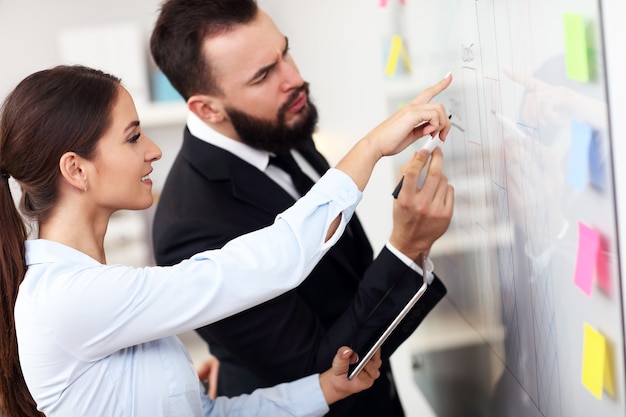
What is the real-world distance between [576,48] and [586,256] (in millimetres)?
236

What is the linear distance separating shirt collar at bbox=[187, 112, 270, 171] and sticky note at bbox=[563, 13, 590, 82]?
735 millimetres

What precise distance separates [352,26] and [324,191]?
1.12 m

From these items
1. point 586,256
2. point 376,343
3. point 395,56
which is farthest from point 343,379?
point 395,56

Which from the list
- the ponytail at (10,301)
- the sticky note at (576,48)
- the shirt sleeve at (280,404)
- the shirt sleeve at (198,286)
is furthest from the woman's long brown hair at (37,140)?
the sticky note at (576,48)

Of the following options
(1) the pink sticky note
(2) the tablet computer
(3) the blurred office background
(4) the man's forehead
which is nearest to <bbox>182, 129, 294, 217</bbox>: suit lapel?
(4) the man's forehead

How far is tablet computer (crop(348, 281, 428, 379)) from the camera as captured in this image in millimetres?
Result: 1146

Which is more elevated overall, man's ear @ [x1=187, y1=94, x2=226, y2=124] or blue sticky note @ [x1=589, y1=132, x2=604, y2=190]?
man's ear @ [x1=187, y1=94, x2=226, y2=124]

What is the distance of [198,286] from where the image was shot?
984 mm

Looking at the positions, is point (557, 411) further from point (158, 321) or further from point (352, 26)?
point (352, 26)

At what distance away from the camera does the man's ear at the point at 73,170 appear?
1.04m

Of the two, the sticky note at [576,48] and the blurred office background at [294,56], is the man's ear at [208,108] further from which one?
the sticky note at [576,48]

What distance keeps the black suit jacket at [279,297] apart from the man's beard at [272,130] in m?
0.07

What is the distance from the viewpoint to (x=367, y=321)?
4.26ft

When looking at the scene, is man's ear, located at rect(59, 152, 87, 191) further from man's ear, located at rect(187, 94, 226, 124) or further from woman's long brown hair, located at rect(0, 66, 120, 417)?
man's ear, located at rect(187, 94, 226, 124)
